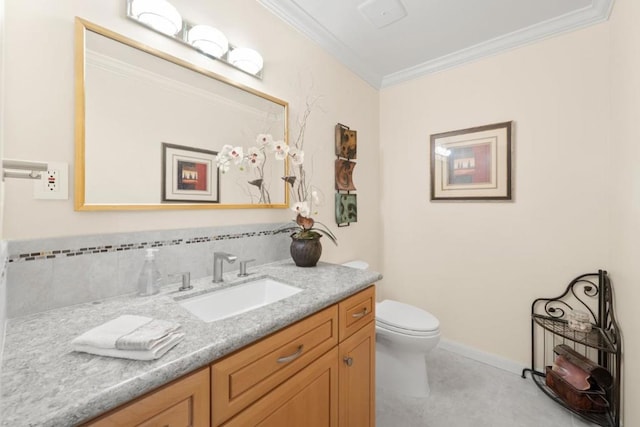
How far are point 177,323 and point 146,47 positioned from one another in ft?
3.62

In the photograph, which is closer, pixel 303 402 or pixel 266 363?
pixel 266 363

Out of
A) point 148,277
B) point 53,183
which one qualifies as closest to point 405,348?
point 148,277

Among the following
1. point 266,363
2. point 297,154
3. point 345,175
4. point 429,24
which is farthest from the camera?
point 345,175

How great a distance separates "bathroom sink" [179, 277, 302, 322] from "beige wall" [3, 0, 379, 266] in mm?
350

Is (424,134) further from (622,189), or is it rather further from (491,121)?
(622,189)

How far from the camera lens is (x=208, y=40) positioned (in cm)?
125

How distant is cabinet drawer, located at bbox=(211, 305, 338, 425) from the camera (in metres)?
0.69

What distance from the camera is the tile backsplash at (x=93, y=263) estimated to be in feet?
2.71

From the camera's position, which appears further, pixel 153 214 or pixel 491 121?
pixel 491 121

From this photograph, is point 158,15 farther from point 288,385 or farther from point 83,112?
point 288,385

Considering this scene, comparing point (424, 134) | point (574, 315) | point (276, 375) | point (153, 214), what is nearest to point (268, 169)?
point (153, 214)

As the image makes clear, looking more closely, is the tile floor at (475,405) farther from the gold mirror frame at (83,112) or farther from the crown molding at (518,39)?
the crown molding at (518,39)

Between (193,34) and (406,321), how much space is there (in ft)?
6.57

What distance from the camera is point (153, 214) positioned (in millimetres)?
1130
